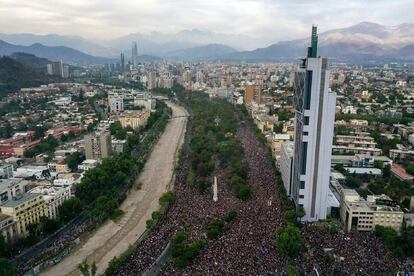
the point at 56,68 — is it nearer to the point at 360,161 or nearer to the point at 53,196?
the point at 53,196

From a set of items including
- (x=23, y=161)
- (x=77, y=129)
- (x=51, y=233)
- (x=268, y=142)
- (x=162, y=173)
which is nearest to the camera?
(x=51, y=233)

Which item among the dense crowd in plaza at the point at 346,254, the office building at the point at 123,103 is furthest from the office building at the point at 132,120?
the dense crowd in plaza at the point at 346,254

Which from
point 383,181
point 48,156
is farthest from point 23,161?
point 383,181

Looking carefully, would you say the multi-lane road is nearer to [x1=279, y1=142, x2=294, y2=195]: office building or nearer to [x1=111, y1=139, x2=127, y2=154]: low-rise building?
[x1=111, y1=139, x2=127, y2=154]: low-rise building

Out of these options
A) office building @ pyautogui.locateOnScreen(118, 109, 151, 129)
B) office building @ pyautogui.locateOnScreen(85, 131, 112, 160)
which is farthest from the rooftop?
office building @ pyautogui.locateOnScreen(118, 109, 151, 129)

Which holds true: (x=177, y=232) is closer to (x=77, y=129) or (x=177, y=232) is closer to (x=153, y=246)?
(x=153, y=246)

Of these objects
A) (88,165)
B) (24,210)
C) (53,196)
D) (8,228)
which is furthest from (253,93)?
(8,228)
